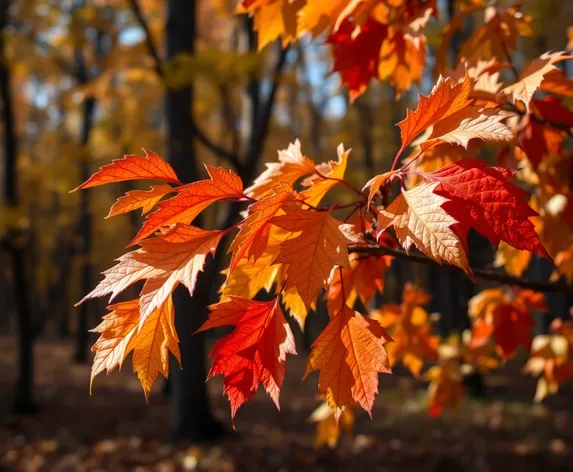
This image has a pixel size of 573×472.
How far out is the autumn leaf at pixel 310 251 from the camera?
83 centimetres

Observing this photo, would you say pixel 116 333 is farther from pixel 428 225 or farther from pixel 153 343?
pixel 428 225

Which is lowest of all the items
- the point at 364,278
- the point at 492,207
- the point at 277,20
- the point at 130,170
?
the point at 364,278

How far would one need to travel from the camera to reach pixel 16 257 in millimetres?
7145

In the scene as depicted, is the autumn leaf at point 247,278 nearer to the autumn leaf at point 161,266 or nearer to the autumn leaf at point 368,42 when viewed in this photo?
the autumn leaf at point 161,266

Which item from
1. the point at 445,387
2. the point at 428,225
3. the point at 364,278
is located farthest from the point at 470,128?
the point at 445,387

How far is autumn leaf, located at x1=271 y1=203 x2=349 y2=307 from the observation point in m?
0.83

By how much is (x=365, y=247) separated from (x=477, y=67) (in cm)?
64

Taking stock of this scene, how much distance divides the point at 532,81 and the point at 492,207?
0.41m

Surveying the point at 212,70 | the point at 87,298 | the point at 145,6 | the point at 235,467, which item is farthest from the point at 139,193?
Answer: the point at 145,6

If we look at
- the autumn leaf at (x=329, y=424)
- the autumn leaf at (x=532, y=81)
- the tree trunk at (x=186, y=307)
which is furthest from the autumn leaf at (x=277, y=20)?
the tree trunk at (x=186, y=307)

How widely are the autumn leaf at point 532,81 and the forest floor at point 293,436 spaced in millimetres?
4514

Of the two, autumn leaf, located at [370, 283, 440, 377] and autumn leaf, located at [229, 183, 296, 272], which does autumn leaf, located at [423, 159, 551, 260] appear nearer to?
autumn leaf, located at [229, 183, 296, 272]

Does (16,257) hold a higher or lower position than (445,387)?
higher

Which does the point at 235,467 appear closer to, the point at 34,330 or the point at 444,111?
the point at 34,330
